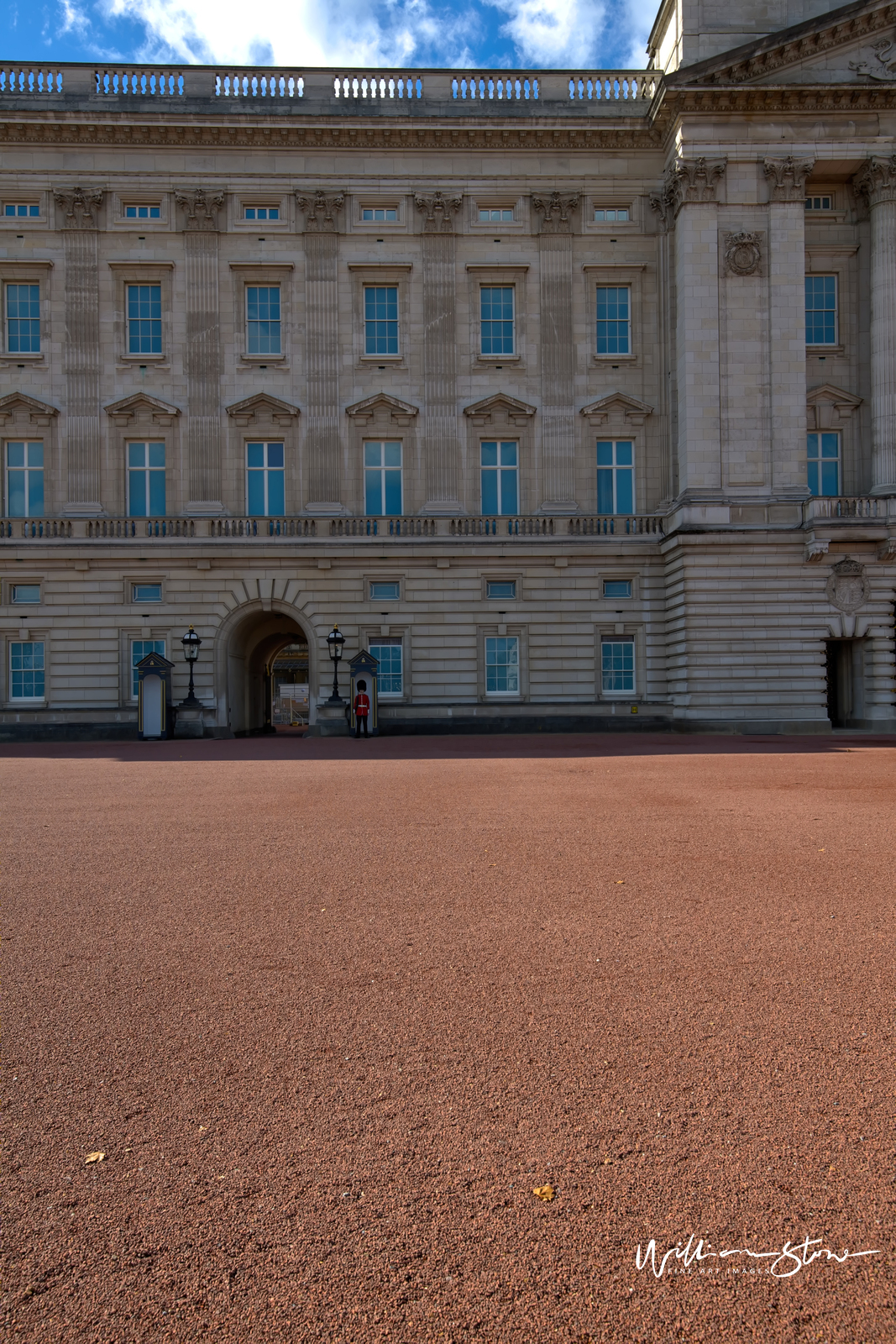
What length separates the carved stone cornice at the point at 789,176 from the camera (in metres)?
30.4

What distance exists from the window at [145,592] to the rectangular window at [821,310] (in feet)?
85.5

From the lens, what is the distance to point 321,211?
32.7 m

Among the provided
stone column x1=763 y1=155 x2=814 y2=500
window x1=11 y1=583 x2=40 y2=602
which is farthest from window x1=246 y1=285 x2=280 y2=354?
stone column x1=763 y1=155 x2=814 y2=500

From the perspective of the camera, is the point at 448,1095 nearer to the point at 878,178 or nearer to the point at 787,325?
the point at 787,325

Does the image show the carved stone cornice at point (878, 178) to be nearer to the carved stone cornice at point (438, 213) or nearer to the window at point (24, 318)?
the carved stone cornice at point (438, 213)

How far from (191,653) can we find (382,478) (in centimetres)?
971

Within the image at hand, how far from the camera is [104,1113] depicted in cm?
390

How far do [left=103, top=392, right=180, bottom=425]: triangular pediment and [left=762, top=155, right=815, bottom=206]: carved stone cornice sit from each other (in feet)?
75.4

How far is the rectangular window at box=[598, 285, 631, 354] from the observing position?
3344cm

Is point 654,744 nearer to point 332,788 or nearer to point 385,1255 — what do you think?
point 332,788

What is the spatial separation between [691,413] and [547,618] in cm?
888

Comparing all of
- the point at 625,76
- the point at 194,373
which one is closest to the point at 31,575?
the point at 194,373

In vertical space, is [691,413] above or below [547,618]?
above

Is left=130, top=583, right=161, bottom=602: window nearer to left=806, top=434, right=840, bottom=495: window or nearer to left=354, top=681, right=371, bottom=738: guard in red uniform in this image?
left=354, top=681, right=371, bottom=738: guard in red uniform
